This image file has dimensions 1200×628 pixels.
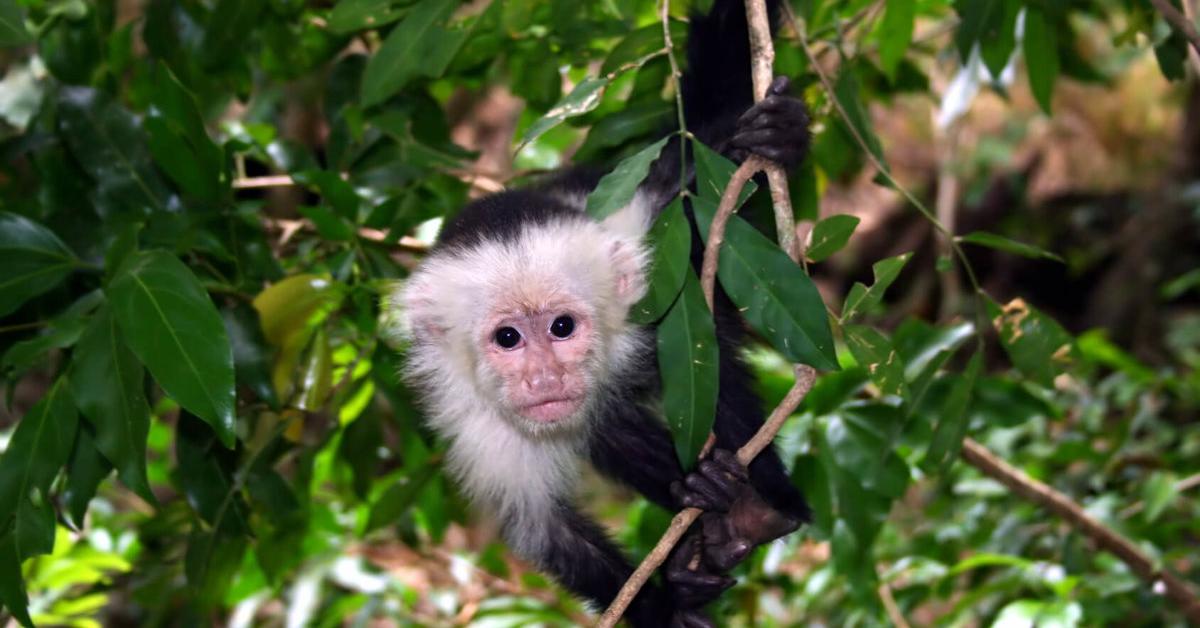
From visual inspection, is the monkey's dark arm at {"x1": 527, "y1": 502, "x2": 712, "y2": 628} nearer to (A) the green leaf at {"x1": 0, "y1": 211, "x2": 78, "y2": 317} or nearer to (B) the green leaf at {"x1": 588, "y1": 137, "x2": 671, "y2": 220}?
(B) the green leaf at {"x1": 588, "y1": 137, "x2": 671, "y2": 220}

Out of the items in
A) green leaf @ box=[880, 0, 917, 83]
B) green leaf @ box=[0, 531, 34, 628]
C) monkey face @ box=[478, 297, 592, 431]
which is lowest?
green leaf @ box=[0, 531, 34, 628]

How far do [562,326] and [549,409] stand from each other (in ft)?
0.57

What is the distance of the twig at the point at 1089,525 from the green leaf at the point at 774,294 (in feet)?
4.72

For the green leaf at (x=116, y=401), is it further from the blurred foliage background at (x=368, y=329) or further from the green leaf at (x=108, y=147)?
the green leaf at (x=108, y=147)

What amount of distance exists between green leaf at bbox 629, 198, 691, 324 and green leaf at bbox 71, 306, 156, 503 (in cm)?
86

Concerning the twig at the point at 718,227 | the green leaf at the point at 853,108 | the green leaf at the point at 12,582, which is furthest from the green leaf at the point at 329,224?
the green leaf at the point at 853,108

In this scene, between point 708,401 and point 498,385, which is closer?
point 708,401

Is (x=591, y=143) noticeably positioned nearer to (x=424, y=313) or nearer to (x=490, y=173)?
(x=424, y=313)

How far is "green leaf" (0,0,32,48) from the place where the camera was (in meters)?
1.67

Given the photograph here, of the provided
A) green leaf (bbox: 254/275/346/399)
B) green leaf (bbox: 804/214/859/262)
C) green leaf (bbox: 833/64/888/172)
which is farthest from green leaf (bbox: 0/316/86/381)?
green leaf (bbox: 833/64/888/172)

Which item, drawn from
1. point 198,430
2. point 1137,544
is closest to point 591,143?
point 198,430

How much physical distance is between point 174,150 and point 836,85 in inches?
55.6

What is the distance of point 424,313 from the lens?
233 centimetres

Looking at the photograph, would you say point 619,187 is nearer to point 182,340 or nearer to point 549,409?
point 549,409
